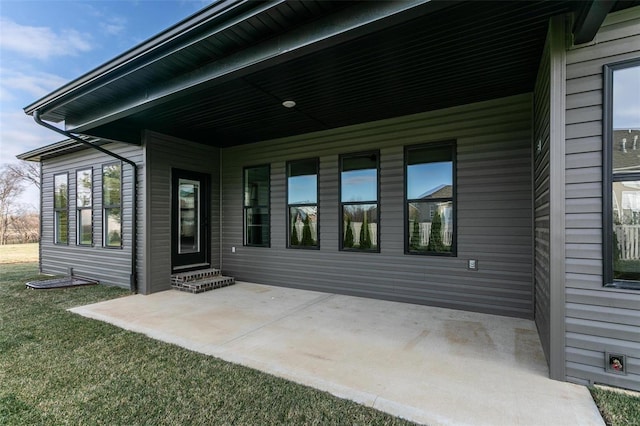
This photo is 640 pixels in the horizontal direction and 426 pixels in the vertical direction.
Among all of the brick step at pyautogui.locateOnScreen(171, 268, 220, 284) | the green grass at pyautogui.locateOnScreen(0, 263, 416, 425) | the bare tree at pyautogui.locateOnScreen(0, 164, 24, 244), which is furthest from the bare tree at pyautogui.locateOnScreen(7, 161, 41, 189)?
the green grass at pyautogui.locateOnScreen(0, 263, 416, 425)

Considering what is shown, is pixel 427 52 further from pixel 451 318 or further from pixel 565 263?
pixel 451 318

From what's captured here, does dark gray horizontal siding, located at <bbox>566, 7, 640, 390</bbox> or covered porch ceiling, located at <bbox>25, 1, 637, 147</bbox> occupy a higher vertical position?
covered porch ceiling, located at <bbox>25, 1, 637, 147</bbox>

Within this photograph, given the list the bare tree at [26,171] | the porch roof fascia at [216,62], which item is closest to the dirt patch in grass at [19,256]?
the bare tree at [26,171]

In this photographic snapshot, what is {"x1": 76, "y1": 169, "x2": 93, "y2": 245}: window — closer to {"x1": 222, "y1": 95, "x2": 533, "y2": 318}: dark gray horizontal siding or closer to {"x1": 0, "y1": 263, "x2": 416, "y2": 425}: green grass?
{"x1": 0, "y1": 263, "x2": 416, "y2": 425}: green grass

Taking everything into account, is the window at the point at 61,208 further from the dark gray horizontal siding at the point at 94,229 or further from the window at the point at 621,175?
the window at the point at 621,175

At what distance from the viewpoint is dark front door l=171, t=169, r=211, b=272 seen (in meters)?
5.67

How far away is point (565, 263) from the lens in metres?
2.28

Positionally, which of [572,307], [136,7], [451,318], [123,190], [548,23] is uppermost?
[136,7]

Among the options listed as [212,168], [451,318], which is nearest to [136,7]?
[212,168]

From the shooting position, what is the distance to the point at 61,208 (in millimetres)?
7012

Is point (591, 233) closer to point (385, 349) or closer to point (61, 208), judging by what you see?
point (385, 349)

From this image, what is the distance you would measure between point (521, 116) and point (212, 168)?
5565 mm

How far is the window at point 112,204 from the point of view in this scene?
571 cm

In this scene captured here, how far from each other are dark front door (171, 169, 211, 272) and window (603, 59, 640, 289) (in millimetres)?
5985
